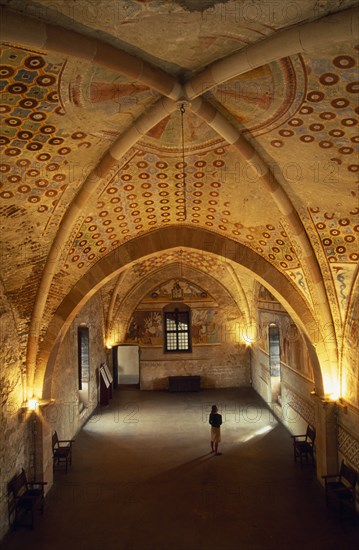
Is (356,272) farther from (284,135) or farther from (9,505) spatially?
(9,505)

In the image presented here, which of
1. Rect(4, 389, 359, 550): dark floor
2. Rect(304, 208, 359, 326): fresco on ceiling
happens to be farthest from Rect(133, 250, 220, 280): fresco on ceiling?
Rect(304, 208, 359, 326): fresco on ceiling

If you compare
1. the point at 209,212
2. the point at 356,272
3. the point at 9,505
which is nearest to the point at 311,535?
the point at 356,272

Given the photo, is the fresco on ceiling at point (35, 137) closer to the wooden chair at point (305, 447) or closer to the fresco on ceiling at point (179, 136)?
the fresco on ceiling at point (179, 136)

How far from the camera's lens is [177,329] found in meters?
19.5

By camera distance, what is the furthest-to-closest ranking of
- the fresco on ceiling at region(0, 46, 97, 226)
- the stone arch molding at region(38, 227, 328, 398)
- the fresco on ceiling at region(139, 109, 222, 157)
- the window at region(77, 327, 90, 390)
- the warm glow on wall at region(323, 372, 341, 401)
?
the window at region(77, 327, 90, 390), the stone arch molding at region(38, 227, 328, 398), the warm glow on wall at region(323, 372, 341, 401), the fresco on ceiling at region(139, 109, 222, 157), the fresco on ceiling at region(0, 46, 97, 226)

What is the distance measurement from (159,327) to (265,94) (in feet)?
47.3

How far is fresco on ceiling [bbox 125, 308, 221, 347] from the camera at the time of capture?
1925 centimetres

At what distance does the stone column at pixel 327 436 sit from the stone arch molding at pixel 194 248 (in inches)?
18.2

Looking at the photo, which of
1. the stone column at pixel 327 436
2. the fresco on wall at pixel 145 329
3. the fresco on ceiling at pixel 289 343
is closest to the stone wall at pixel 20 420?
the stone column at pixel 327 436

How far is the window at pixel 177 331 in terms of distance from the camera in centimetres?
1941

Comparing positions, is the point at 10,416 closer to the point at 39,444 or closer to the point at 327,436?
the point at 39,444

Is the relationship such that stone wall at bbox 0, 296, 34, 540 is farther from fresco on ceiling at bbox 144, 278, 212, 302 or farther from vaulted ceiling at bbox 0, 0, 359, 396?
fresco on ceiling at bbox 144, 278, 212, 302

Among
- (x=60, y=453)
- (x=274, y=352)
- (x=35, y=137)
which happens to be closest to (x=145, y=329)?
(x=274, y=352)

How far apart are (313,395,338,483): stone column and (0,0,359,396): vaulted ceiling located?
134 cm
